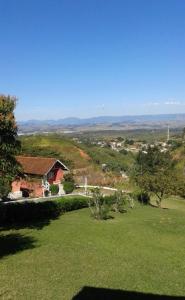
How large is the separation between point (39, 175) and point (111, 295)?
40300 millimetres

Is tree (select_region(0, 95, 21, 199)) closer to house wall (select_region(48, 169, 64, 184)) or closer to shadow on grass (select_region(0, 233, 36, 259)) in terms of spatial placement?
shadow on grass (select_region(0, 233, 36, 259))

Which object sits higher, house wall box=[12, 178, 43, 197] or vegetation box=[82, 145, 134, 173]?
house wall box=[12, 178, 43, 197]

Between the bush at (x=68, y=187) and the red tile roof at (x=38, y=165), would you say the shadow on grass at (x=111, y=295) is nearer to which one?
the red tile roof at (x=38, y=165)

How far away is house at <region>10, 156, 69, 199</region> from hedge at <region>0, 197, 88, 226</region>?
13872 mm

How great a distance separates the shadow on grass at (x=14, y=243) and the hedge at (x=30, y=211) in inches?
199

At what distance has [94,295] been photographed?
13.2 m

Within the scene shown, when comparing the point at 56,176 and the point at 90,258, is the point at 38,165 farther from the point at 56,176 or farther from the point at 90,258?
the point at 90,258

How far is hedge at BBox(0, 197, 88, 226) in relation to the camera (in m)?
29.8

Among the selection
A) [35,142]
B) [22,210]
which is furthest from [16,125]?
[35,142]

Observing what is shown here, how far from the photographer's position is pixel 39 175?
173 feet

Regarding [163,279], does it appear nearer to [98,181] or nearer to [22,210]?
[22,210]

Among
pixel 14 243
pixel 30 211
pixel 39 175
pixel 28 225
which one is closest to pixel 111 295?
pixel 14 243

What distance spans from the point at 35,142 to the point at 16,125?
8497cm

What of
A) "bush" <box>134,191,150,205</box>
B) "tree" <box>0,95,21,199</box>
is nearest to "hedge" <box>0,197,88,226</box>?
"tree" <box>0,95,21,199</box>
